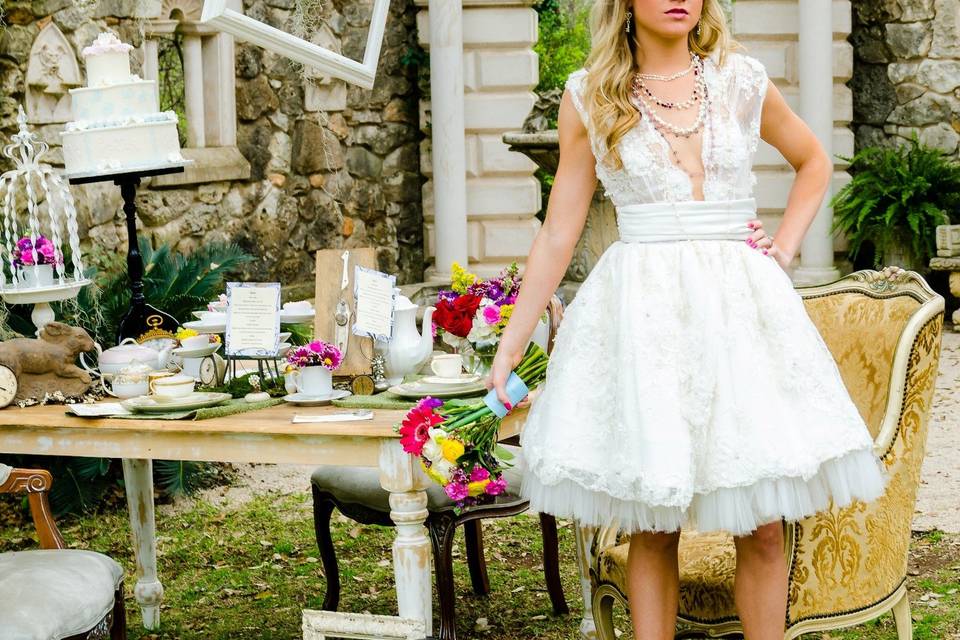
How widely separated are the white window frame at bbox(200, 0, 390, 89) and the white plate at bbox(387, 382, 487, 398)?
0.92 meters

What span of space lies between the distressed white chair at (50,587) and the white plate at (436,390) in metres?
0.82

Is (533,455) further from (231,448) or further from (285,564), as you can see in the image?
(285,564)

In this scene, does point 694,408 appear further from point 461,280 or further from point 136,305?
point 136,305

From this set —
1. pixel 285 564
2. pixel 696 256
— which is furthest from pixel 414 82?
pixel 696 256

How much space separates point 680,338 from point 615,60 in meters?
0.63

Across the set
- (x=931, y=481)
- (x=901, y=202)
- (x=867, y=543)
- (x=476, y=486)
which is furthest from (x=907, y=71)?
(x=476, y=486)

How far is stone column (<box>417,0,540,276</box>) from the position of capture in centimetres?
992

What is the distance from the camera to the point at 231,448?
10.2ft

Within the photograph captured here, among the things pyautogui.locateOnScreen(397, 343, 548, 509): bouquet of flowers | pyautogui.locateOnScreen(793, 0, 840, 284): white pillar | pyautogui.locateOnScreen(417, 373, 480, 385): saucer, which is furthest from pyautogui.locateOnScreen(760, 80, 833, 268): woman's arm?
pyautogui.locateOnScreen(793, 0, 840, 284): white pillar

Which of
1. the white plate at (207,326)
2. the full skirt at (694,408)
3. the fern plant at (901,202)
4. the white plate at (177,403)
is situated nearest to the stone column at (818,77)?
the fern plant at (901,202)

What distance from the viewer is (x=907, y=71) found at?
9.62 m

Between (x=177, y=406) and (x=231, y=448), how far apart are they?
23cm

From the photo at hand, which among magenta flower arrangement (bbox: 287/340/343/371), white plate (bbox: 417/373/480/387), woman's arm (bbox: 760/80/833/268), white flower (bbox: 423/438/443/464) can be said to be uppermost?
woman's arm (bbox: 760/80/833/268)

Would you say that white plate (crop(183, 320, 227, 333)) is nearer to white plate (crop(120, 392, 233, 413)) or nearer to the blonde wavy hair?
white plate (crop(120, 392, 233, 413))
